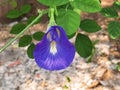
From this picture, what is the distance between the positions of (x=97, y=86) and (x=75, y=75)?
195 millimetres

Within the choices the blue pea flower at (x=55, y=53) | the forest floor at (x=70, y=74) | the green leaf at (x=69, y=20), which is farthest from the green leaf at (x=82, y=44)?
the forest floor at (x=70, y=74)

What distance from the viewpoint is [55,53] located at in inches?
28.6

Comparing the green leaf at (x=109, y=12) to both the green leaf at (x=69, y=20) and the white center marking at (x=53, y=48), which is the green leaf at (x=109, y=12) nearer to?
the green leaf at (x=69, y=20)

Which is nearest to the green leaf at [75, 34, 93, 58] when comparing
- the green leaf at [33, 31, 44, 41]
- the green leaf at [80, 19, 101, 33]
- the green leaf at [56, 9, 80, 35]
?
the green leaf at [80, 19, 101, 33]

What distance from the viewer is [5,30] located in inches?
132

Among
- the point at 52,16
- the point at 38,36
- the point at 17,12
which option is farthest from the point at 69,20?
the point at 17,12

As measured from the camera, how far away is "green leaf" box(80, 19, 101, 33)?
1191mm

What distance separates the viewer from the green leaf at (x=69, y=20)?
81cm

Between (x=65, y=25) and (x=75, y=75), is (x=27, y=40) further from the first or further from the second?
(x=75, y=75)

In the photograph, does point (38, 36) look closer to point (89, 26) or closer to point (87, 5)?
point (89, 26)

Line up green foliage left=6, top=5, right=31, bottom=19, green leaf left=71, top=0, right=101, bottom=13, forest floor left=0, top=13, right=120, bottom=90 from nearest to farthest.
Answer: green leaf left=71, top=0, right=101, bottom=13 → green foliage left=6, top=5, right=31, bottom=19 → forest floor left=0, top=13, right=120, bottom=90

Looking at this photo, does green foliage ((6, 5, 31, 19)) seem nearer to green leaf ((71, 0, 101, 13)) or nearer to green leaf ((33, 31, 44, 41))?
green leaf ((33, 31, 44, 41))

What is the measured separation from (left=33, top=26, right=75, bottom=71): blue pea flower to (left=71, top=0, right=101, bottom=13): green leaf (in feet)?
0.38

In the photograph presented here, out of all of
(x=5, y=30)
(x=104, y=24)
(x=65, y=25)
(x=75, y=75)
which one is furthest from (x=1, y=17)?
(x=65, y=25)
